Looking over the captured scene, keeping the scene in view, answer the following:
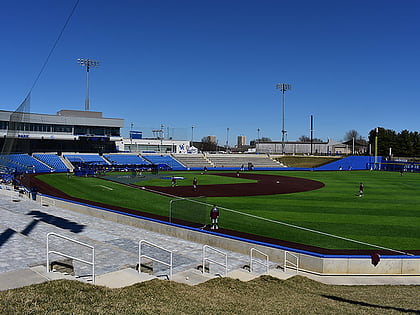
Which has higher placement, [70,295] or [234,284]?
[70,295]

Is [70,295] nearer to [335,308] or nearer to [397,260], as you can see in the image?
[335,308]

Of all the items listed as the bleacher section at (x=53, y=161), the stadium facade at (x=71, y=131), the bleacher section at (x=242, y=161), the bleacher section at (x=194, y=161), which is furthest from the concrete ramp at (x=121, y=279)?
the bleacher section at (x=242, y=161)

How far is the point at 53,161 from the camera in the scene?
6181 cm

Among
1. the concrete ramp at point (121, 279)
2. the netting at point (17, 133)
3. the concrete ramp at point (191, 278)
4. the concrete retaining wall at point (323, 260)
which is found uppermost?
the netting at point (17, 133)

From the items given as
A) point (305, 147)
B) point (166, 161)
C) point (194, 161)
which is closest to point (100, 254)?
point (166, 161)

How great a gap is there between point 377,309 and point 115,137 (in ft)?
233

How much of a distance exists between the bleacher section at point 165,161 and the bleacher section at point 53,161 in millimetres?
17993

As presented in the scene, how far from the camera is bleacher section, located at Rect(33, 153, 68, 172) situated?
5928 cm

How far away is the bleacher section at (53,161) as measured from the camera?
59.3 meters

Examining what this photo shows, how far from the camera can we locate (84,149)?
7262cm

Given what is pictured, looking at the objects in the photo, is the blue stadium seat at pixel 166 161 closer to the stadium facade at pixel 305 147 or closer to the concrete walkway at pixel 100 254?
the concrete walkway at pixel 100 254

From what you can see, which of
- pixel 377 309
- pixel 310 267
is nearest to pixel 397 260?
pixel 310 267

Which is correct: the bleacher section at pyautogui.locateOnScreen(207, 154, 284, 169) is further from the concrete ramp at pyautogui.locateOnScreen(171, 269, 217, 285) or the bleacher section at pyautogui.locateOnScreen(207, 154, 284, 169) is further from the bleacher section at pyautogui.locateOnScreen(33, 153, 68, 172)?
the concrete ramp at pyautogui.locateOnScreen(171, 269, 217, 285)

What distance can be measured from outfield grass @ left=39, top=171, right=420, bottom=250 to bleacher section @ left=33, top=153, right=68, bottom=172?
Answer: 22448 millimetres
